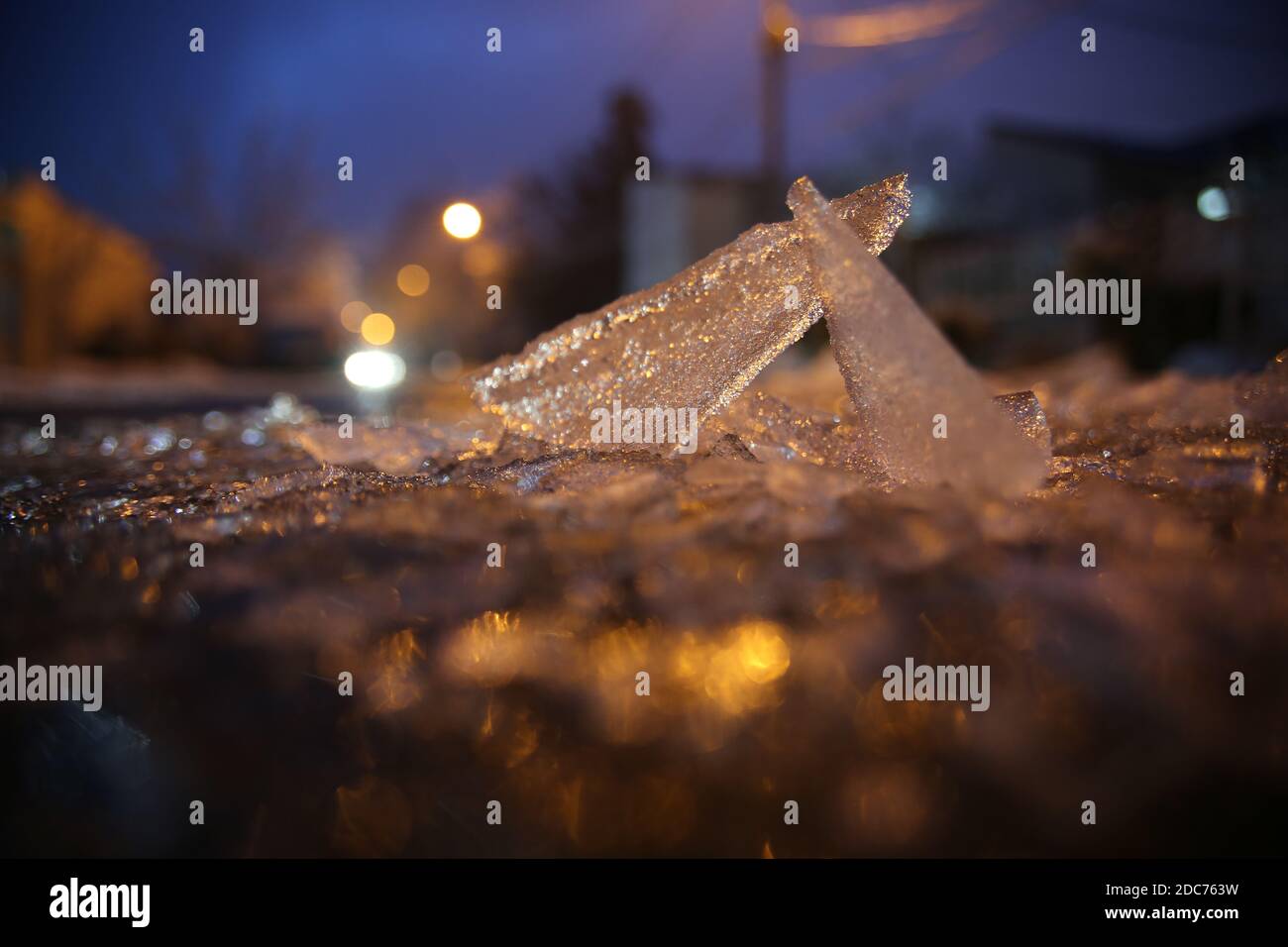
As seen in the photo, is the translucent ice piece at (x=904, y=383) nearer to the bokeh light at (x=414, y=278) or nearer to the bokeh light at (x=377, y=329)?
the bokeh light at (x=377, y=329)

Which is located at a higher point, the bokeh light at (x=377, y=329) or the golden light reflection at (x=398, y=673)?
the bokeh light at (x=377, y=329)

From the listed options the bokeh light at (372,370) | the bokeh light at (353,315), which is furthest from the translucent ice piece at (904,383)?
the bokeh light at (353,315)

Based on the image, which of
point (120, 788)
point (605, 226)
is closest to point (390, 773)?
point (120, 788)

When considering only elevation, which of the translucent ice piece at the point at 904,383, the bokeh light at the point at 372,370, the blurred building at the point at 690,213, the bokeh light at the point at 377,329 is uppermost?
the bokeh light at the point at 377,329

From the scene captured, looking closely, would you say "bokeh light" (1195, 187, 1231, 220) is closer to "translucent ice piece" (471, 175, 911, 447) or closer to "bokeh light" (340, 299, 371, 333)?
"translucent ice piece" (471, 175, 911, 447)

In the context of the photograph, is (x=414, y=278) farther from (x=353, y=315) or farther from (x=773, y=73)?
(x=773, y=73)
